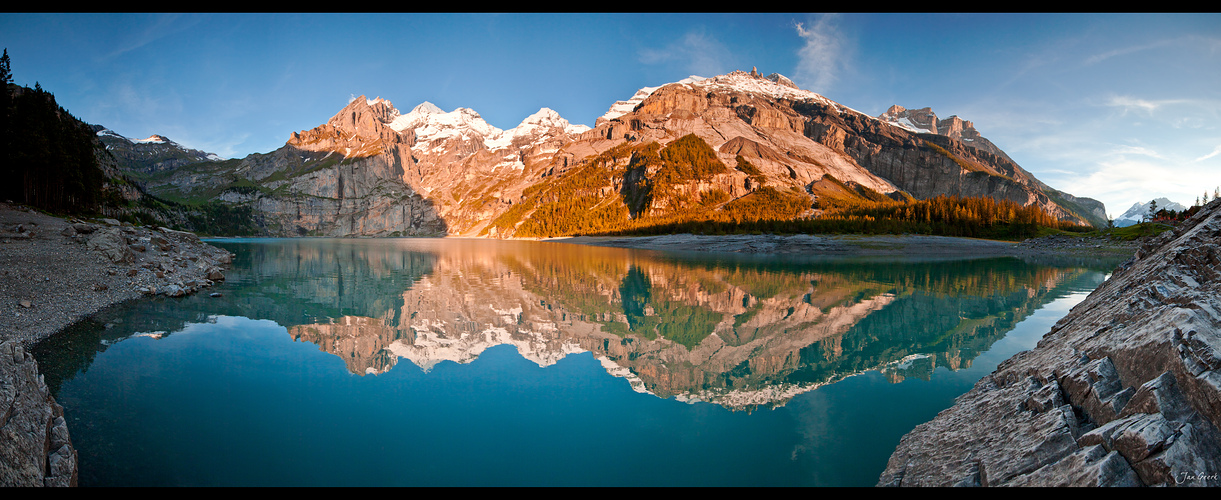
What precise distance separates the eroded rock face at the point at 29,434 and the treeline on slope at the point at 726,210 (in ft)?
342

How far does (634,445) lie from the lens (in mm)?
7832

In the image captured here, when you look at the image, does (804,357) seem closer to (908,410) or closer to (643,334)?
(908,410)

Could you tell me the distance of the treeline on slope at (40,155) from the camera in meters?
34.8

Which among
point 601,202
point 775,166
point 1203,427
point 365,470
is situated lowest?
point 365,470

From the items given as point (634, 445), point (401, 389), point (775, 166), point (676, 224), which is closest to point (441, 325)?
point (401, 389)

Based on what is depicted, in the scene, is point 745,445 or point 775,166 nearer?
point 745,445

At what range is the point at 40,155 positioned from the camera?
35.1 m

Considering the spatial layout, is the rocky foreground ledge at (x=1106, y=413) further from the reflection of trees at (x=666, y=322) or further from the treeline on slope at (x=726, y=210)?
the treeline on slope at (x=726, y=210)

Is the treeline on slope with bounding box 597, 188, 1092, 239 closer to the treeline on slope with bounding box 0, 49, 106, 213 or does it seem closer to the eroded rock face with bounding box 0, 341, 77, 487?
the eroded rock face with bounding box 0, 341, 77, 487

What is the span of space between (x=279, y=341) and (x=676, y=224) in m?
122

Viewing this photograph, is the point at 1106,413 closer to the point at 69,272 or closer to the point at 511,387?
the point at 511,387

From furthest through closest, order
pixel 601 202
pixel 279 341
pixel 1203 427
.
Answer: pixel 601 202 < pixel 279 341 < pixel 1203 427

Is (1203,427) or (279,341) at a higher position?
(1203,427)

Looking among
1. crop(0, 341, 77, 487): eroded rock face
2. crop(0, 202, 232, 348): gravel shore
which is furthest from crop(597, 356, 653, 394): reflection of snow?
crop(0, 202, 232, 348): gravel shore
